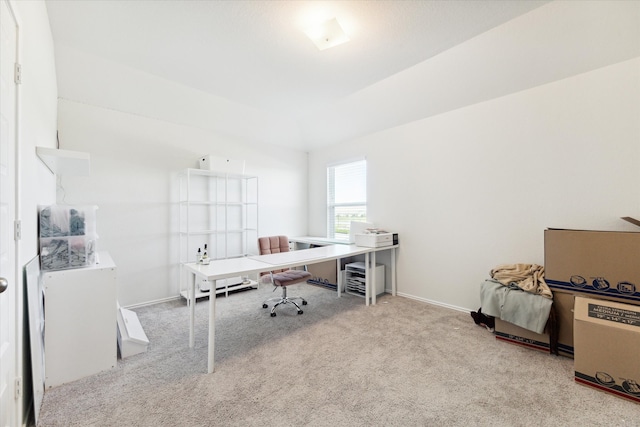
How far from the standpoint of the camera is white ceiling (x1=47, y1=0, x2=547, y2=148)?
2080 millimetres

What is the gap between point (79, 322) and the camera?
6.55 ft

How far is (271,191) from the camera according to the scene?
498 centimetres

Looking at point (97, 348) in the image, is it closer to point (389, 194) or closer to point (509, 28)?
point (389, 194)

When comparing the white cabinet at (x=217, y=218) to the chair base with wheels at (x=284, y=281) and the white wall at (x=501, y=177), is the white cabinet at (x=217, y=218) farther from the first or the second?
the white wall at (x=501, y=177)

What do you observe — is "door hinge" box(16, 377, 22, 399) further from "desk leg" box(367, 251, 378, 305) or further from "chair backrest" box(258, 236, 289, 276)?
"desk leg" box(367, 251, 378, 305)

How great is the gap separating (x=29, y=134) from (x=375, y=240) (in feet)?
10.9

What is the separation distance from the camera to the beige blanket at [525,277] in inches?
95.2

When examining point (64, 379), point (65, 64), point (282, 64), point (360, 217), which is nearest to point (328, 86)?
point (282, 64)

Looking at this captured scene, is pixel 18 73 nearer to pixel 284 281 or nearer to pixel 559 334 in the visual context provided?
pixel 284 281

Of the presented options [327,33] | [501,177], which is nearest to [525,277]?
[501,177]

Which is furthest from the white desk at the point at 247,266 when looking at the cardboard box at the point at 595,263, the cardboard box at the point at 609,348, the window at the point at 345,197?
the cardboard box at the point at 609,348

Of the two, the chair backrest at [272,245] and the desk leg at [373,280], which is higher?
the chair backrest at [272,245]

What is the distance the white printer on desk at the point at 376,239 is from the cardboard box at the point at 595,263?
1768 millimetres

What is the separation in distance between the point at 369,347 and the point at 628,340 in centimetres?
180
